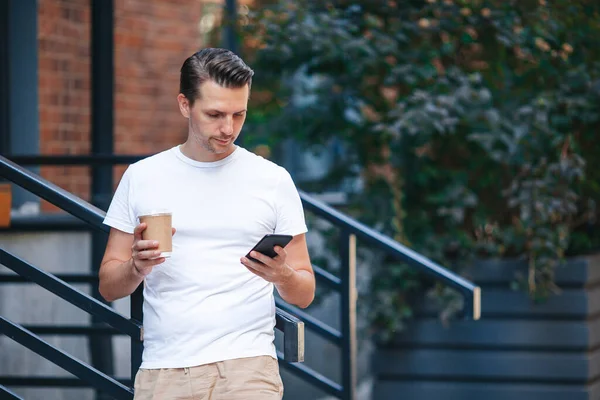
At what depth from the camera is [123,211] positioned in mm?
2770

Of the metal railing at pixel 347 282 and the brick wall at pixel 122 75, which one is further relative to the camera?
the brick wall at pixel 122 75

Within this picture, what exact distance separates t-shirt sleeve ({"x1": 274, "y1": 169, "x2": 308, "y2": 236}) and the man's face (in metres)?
0.18

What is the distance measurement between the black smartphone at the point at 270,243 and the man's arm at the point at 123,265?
230mm

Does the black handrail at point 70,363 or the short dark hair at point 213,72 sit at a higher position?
the short dark hair at point 213,72

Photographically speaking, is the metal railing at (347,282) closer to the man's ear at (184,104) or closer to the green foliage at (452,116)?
the green foliage at (452,116)

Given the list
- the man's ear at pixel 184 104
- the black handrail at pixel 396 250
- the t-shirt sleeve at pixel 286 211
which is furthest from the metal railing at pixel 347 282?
the man's ear at pixel 184 104

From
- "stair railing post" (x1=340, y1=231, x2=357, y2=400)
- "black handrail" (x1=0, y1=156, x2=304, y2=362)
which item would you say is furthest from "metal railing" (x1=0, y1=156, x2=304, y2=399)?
"stair railing post" (x1=340, y1=231, x2=357, y2=400)

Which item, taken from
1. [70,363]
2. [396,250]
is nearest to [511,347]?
[396,250]

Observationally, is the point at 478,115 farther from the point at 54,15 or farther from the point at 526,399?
the point at 54,15

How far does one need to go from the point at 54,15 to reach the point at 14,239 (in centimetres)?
166

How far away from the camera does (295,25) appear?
5941 millimetres

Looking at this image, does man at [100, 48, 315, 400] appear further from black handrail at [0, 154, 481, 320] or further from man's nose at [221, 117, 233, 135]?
black handrail at [0, 154, 481, 320]

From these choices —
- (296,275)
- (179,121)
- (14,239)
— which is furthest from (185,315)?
(179,121)

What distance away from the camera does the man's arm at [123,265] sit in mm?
2543
